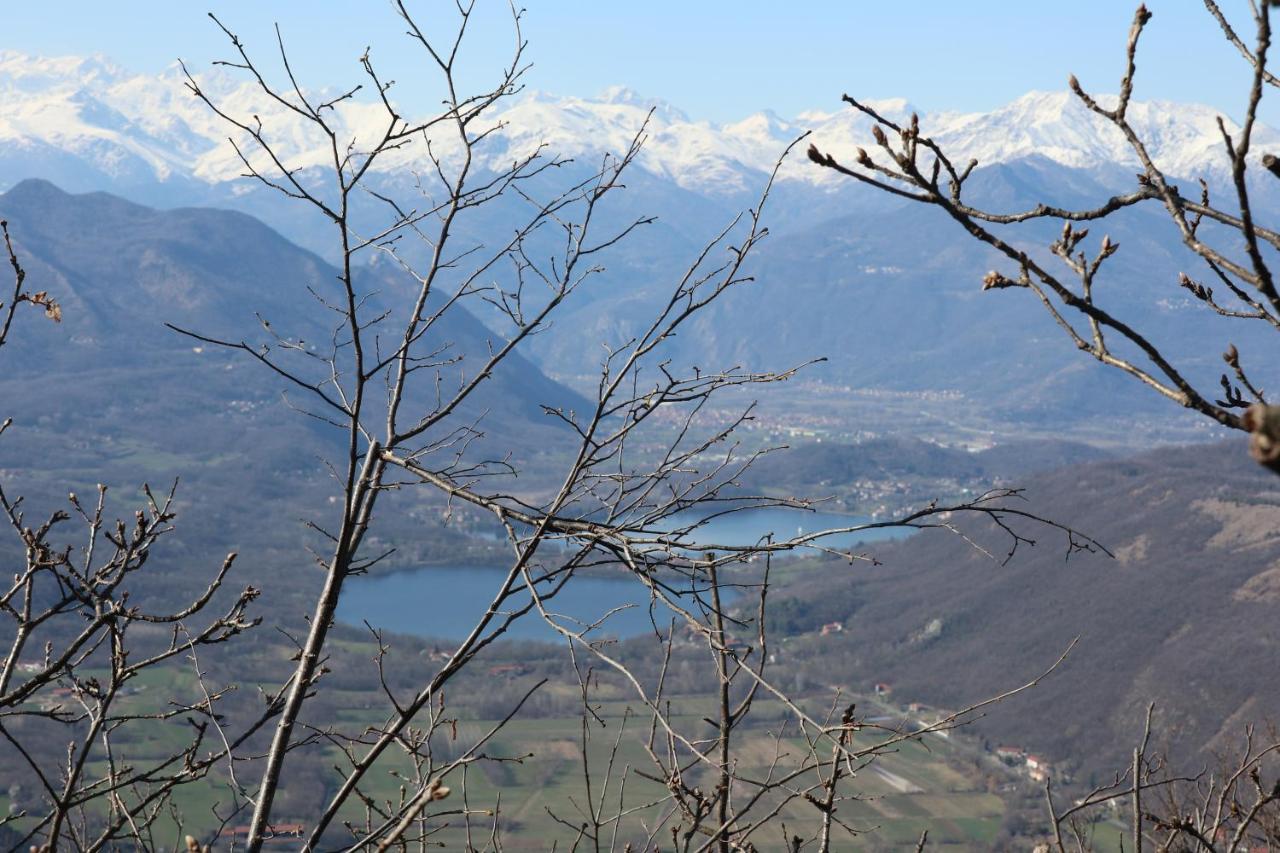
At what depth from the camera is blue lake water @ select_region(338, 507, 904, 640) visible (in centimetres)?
5794

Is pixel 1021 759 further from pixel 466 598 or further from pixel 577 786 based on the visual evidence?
pixel 466 598

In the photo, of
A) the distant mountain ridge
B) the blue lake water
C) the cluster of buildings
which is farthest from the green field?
the blue lake water

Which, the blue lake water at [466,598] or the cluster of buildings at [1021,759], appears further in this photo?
the blue lake water at [466,598]

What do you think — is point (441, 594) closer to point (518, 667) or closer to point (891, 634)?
point (518, 667)

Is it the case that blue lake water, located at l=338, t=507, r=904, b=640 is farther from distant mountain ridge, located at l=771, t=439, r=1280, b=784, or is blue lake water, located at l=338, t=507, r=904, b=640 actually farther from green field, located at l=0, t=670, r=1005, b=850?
green field, located at l=0, t=670, r=1005, b=850

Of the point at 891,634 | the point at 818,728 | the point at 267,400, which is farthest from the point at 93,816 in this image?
the point at 267,400

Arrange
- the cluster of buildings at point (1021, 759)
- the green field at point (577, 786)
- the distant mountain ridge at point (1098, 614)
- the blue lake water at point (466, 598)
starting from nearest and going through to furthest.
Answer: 1. the green field at point (577, 786)
2. the cluster of buildings at point (1021, 759)
3. the distant mountain ridge at point (1098, 614)
4. the blue lake water at point (466, 598)

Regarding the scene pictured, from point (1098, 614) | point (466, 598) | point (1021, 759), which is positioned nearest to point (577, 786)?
point (1021, 759)

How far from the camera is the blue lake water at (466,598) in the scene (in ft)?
190

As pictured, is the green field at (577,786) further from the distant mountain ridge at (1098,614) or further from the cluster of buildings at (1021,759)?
the distant mountain ridge at (1098,614)

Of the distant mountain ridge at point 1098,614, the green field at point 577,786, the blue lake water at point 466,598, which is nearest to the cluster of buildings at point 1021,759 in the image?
the distant mountain ridge at point 1098,614

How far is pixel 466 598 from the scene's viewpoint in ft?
216

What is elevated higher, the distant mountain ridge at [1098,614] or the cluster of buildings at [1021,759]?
the distant mountain ridge at [1098,614]

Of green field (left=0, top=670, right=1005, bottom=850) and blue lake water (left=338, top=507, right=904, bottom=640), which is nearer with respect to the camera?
green field (left=0, top=670, right=1005, bottom=850)
